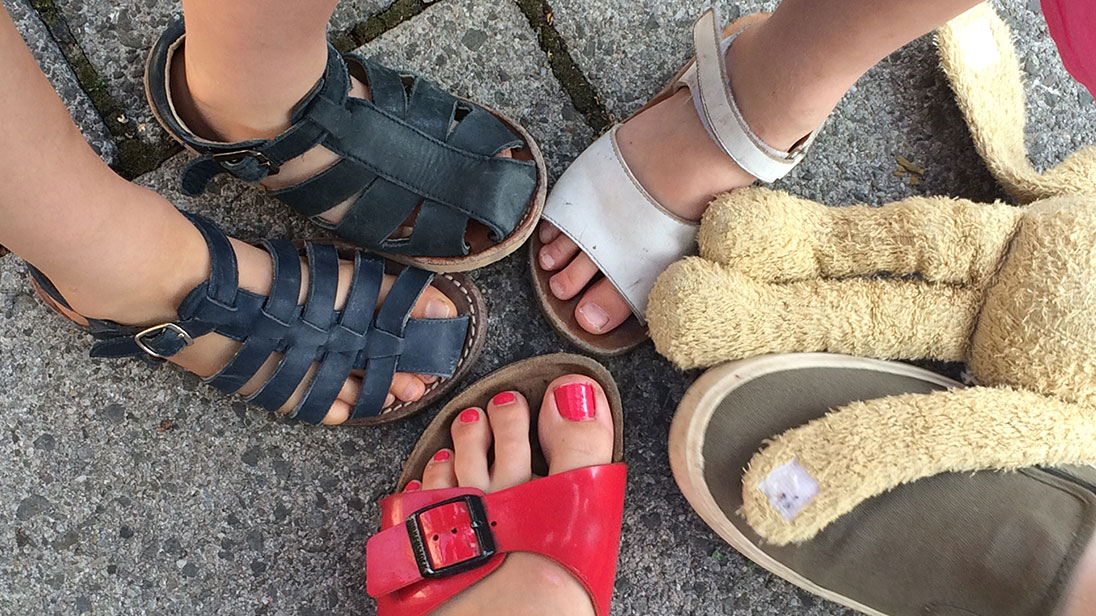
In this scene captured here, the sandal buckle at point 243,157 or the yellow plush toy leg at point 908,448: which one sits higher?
the sandal buckle at point 243,157

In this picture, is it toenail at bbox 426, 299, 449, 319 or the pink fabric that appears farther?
toenail at bbox 426, 299, 449, 319

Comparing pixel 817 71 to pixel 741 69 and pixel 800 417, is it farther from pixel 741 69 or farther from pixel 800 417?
pixel 800 417

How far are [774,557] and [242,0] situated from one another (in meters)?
0.85

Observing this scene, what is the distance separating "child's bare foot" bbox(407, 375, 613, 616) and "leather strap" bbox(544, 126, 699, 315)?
0.55ft

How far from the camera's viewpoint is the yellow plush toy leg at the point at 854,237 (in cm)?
88

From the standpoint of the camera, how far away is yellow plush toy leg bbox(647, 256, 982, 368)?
90 centimetres

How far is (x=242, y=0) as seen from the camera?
617mm

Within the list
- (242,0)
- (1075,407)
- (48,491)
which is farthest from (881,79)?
(48,491)

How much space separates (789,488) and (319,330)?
598mm

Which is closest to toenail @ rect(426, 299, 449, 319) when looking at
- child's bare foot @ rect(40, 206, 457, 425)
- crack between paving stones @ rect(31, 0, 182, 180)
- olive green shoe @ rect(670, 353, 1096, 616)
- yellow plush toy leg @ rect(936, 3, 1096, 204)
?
child's bare foot @ rect(40, 206, 457, 425)

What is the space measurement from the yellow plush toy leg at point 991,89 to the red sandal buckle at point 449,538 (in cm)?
87

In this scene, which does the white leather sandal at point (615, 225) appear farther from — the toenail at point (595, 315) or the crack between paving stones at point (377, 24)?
the crack between paving stones at point (377, 24)

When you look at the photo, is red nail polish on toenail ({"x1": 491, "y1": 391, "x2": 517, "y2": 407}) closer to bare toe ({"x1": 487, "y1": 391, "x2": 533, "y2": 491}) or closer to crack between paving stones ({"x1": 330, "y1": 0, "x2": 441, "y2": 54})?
bare toe ({"x1": 487, "y1": 391, "x2": 533, "y2": 491})

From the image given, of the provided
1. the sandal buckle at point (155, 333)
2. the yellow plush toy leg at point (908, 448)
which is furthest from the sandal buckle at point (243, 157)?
the yellow plush toy leg at point (908, 448)
